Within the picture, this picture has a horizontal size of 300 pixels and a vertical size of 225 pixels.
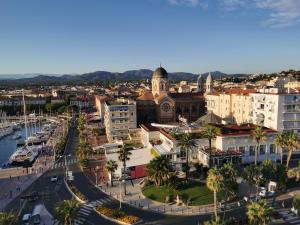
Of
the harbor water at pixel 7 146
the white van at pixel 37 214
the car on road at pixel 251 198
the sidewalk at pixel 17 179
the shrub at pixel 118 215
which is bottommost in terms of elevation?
the harbor water at pixel 7 146

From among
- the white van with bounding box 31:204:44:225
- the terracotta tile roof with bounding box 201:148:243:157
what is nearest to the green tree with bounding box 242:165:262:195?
the terracotta tile roof with bounding box 201:148:243:157

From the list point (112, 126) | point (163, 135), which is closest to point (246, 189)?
point (163, 135)

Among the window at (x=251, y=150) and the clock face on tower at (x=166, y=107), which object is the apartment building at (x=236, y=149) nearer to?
the window at (x=251, y=150)

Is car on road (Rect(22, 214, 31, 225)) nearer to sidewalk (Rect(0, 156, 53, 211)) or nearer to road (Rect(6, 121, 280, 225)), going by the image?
road (Rect(6, 121, 280, 225))

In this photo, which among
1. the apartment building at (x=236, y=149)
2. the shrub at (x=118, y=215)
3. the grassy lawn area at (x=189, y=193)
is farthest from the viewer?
the apartment building at (x=236, y=149)

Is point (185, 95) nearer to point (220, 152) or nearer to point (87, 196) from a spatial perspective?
point (220, 152)

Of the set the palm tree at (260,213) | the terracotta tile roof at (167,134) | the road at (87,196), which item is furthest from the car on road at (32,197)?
the palm tree at (260,213)

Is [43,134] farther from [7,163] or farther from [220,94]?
[220,94]
